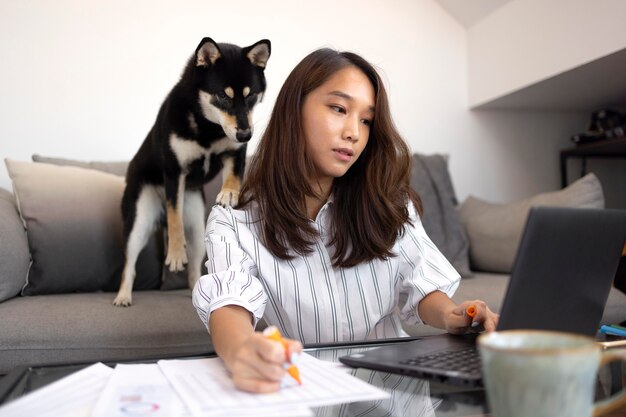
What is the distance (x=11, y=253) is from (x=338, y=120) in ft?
3.37

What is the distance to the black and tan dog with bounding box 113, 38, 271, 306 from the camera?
141cm

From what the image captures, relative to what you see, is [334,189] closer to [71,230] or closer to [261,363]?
[261,363]

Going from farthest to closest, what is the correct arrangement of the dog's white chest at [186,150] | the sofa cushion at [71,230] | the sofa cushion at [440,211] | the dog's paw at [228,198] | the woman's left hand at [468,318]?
the sofa cushion at [440,211] → the sofa cushion at [71,230] → the dog's white chest at [186,150] → the dog's paw at [228,198] → the woman's left hand at [468,318]

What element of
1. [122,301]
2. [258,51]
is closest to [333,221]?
[258,51]

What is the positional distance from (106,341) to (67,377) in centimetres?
78

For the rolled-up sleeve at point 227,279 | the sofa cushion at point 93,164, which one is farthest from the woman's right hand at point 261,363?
the sofa cushion at point 93,164

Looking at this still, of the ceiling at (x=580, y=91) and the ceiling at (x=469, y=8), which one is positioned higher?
the ceiling at (x=469, y=8)

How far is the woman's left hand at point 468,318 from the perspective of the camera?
88 cm

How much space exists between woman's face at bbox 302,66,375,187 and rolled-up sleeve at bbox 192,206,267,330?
218 mm

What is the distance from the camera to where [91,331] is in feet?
4.71

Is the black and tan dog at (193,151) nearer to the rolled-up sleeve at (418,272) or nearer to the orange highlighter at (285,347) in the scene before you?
the rolled-up sleeve at (418,272)

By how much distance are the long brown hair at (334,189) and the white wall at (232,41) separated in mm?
1137

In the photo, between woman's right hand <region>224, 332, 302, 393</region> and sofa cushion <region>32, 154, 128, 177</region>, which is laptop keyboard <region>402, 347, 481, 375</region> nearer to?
woman's right hand <region>224, 332, 302, 393</region>

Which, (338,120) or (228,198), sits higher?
(338,120)
